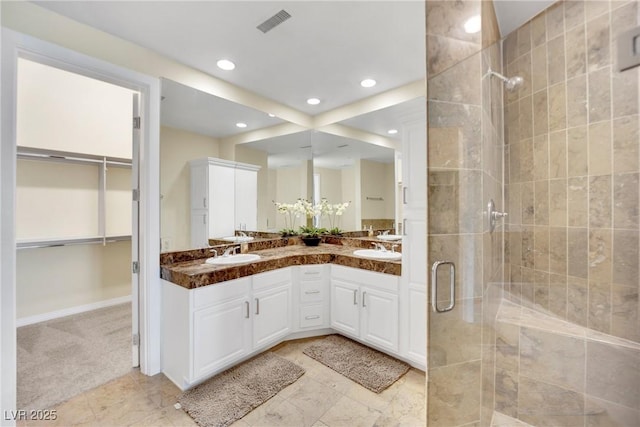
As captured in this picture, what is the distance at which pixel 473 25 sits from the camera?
1437 millimetres

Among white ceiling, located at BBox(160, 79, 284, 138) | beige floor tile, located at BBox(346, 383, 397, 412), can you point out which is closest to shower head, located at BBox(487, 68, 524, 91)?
white ceiling, located at BBox(160, 79, 284, 138)

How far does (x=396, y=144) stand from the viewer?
2645 mm

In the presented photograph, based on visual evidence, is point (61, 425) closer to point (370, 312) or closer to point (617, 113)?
point (370, 312)

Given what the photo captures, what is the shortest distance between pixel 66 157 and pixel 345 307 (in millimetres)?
3393

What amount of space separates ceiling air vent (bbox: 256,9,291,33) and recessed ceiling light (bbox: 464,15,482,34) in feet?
3.52

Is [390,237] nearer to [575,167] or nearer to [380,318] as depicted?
[380,318]

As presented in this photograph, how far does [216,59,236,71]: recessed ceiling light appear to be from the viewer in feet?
7.64

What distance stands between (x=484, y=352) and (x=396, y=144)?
5.92ft

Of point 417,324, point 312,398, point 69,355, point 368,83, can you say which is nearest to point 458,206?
point 417,324

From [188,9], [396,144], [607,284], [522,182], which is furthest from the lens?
[396,144]

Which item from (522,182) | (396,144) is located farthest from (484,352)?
(396,144)

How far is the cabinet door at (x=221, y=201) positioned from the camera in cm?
277

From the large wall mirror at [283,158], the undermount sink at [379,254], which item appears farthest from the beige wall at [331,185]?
the undermount sink at [379,254]

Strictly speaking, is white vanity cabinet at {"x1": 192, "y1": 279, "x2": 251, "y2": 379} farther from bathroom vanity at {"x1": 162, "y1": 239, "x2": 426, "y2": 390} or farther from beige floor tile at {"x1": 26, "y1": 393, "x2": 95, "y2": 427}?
beige floor tile at {"x1": 26, "y1": 393, "x2": 95, "y2": 427}
